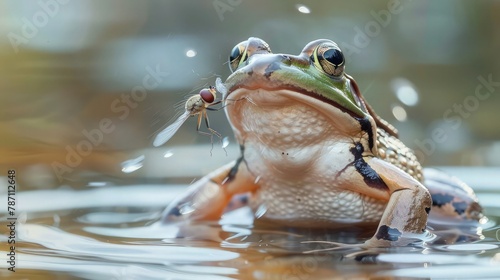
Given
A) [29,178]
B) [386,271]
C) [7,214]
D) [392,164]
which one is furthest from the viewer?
[29,178]

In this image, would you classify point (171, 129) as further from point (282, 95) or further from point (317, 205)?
point (317, 205)

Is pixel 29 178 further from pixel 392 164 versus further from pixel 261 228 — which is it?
pixel 392 164

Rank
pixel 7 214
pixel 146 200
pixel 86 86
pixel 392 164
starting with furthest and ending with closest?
pixel 86 86 < pixel 146 200 < pixel 7 214 < pixel 392 164

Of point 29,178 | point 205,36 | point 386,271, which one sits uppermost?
point 205,36

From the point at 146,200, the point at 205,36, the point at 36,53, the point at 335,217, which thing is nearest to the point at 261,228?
the point at 335,217

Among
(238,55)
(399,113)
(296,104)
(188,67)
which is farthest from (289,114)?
(399,113)

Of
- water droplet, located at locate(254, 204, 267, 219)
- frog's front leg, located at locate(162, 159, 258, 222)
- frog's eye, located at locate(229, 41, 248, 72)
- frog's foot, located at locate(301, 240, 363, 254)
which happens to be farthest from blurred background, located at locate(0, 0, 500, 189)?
frog's foot, located at locate(301, 240, 363, 254)
